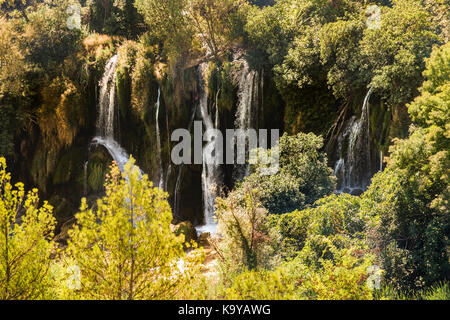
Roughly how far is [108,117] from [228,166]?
6570 millimetres

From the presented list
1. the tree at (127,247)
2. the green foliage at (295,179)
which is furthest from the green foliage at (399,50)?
the tree at (127,247)

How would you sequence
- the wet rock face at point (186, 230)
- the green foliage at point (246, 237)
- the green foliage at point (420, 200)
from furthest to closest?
the wet rock face at point (186, 230) < the green foliage at point (246, 237) < the green foliage at point (420, 200)

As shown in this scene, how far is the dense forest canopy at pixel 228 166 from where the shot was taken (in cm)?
511

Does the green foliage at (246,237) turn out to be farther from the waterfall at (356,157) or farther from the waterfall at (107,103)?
the waterfall at (107,103)

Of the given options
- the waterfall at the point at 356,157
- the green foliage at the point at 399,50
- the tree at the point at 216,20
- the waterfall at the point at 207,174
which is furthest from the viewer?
the tree at the point at 216,20

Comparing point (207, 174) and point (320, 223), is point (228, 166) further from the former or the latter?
point (320, 223)

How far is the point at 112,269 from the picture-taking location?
15.7ft

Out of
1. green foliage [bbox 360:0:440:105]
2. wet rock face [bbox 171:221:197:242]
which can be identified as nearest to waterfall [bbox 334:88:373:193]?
green foliage [bbox 360:0:440:105]

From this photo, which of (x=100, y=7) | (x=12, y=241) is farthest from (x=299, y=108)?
(x=100, y=7)

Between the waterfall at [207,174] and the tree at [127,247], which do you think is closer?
the tree at [127,247]

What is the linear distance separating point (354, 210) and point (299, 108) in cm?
655

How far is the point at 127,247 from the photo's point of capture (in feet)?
15.5

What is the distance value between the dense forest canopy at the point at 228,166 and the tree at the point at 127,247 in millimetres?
23
